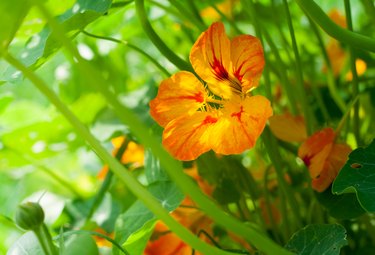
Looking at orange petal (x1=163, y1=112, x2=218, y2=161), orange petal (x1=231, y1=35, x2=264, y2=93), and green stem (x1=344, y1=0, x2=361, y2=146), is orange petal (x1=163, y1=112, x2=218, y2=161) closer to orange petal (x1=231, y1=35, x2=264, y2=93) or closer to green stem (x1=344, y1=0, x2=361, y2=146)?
orange petal (x1=231, y1=35, x2=264, y2=93)

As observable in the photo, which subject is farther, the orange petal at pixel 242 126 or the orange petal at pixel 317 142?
the orange petal at pixel 317 142

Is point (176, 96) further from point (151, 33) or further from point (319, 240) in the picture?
point (319, 240)

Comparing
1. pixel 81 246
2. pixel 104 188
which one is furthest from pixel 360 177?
pixel 104 188

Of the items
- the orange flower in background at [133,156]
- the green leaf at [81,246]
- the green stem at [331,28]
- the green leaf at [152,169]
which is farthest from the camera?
the orange flower in background at [133,156]

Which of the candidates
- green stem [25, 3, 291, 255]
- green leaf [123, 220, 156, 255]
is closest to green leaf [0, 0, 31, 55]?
green stem [25, 3, 291, 255]

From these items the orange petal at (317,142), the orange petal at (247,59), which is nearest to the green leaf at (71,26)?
the orange petal at (247,59)

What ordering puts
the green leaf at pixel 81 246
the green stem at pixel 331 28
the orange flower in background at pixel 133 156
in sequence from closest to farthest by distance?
the green stem at pixel 331 28 < the green leaf at pixel 81 246 < the orange flower in background at pixel 133 156

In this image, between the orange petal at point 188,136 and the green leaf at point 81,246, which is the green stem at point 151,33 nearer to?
the orange petal at point 188,136
